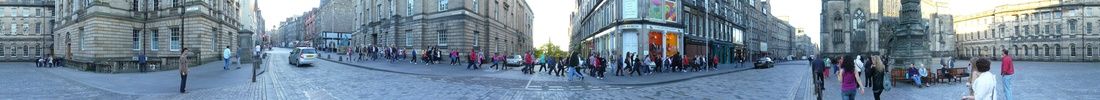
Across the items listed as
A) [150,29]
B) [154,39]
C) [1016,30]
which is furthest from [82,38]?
[1016,30]

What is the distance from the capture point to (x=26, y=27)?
64.4 metres

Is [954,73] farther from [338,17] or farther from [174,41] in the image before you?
[338,17]

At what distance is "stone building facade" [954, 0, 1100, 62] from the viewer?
4947cm

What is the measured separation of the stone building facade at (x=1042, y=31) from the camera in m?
49.5

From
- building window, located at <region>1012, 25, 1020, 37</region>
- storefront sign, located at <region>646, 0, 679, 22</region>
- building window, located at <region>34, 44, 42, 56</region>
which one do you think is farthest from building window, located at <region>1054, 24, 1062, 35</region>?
building window, located at <region>34, 44, 42, 56</region>

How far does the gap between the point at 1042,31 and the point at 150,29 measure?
57481 millimetres

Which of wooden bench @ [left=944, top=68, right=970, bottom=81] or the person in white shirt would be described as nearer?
the person in white shirt

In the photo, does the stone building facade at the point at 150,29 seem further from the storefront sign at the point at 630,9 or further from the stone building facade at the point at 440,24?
the storefront sign at the point at 630,9

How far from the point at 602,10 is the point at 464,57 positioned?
9648 mm

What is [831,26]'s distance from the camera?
51.3 metres

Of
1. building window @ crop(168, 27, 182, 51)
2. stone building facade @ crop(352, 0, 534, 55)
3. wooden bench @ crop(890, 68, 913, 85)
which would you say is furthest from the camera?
stone building facade @ crop(352, 0, 534, 55)

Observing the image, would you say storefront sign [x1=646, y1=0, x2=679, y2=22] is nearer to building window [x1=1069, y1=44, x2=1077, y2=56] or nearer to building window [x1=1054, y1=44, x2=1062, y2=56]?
building window [x1=1069, y1=44, x2=1077, y2=56]

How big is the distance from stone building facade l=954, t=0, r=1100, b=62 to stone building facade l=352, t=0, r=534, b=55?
3082 cm

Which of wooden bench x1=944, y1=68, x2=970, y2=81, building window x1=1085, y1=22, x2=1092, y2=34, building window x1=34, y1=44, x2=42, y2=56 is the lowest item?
wooden bench x1=944, y1=68, x2=970, y2=81
